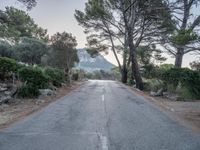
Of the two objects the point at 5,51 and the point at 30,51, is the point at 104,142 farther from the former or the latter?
the point at 30,51

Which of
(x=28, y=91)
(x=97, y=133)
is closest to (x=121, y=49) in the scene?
(x=28, y=91)

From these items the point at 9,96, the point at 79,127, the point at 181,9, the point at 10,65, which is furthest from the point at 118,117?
the point at 181,9

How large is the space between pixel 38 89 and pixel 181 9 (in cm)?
1638

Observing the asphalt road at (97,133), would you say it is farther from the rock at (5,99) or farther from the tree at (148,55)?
the tree at (148,55)

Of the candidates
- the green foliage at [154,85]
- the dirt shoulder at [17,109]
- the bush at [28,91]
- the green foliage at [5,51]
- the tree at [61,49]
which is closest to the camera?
the dirt shoulder at [17,109]

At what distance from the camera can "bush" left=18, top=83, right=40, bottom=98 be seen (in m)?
17.4

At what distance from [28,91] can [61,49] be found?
64.5 ft

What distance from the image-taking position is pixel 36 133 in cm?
820

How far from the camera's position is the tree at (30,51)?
4191 centimetres

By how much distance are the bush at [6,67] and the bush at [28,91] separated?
318 cm

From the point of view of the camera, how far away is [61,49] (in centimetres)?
3669

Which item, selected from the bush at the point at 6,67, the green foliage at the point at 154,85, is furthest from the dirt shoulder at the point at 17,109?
the green foliage at the point at 154,85

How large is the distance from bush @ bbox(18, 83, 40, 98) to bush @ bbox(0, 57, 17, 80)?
3177 millimetres

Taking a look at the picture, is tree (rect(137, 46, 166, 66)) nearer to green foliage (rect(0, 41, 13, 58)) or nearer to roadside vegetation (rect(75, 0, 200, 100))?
roadside vegetation (rect(75, 0, 200, 100))
